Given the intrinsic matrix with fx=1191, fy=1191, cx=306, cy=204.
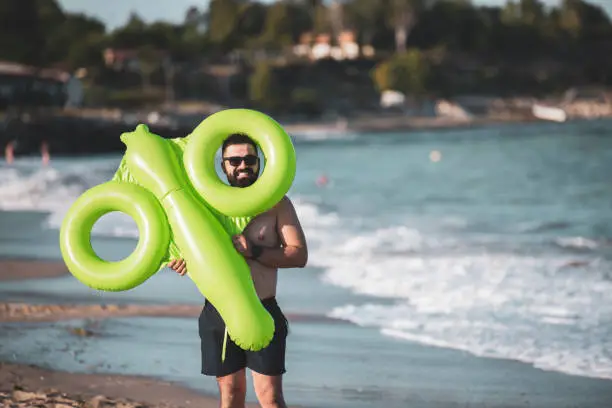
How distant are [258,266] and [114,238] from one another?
33.2ft

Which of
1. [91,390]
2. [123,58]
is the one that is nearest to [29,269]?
[91,390]

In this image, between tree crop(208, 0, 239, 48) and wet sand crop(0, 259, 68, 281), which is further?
tree crop(208, 0, 239, 48)

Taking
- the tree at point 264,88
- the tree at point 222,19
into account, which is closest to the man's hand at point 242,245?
the tree at point 264,88

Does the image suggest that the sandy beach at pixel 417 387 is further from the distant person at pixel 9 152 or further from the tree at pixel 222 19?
the tree at pixel 222 19

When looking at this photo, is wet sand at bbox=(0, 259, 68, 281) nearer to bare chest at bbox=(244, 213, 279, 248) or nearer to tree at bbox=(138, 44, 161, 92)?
bare chest at bbox=(244, 213, 279, 248)

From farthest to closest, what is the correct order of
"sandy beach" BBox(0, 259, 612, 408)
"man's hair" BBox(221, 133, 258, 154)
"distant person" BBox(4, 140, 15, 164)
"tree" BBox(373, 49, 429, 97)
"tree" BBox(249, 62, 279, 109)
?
1. "tree" BBox(373, 49, 429, 97)
2. "tree" BBox(249, 62, 279, 109)
3. "distant person" BBox(4, 140, 15, 164)
4. "sandy beach" BBox(0, 259, 612, 408)
5. "man's hair" BBox(221, 133, 258, 154)

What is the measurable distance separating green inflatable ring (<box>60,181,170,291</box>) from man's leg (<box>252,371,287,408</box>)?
0.51 meters

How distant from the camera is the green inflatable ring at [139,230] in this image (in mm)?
3990

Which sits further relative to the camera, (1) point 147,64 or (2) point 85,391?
(1) point 147,64

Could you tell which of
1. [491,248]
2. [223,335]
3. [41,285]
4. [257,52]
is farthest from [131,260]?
[257,52]

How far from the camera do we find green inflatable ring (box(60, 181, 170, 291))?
3.99m

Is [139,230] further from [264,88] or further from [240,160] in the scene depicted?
[264,88]

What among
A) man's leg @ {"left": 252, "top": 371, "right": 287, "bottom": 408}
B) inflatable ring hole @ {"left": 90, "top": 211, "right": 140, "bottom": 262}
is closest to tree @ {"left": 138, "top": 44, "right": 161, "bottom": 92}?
inflatable ring hole @ {"left": 90, "top": 211, "right": 140, "bottom": 262}

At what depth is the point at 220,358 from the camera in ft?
13.2
